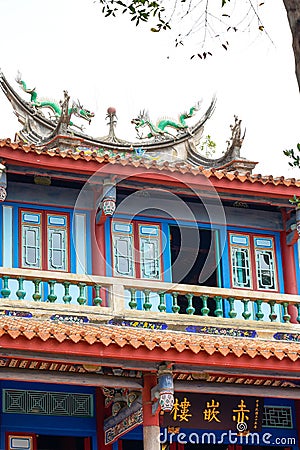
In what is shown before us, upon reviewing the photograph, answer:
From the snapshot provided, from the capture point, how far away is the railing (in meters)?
13.9

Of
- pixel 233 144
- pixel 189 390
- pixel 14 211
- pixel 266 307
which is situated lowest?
pixel 189 390

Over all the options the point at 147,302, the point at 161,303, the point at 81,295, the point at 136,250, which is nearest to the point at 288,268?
the point at 136,250

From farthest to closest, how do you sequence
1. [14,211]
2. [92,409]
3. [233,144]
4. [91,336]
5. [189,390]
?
[233,144] → [14,211] → [92,409] → [189,390] → [91,336]

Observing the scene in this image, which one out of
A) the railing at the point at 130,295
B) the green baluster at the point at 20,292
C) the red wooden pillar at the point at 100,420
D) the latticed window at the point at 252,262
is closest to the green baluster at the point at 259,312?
the railing at the point at 130,295

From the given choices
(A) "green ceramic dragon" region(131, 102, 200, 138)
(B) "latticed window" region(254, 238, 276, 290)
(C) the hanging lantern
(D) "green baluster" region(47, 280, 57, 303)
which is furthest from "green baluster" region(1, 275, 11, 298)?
(A) "green ceramic dragon" region(131, 102, 200, 138)

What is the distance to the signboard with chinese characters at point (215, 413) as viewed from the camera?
13609 mm

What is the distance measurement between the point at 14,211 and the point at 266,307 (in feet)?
12.6

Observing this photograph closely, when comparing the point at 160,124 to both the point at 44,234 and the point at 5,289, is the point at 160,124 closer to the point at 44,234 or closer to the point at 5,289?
the point at 44,234

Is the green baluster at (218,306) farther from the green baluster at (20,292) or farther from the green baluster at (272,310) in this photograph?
the green baluster at (20,292)

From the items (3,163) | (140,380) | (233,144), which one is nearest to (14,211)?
(3,163)

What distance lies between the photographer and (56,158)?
1460cm

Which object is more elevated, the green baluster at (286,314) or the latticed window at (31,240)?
the latticed window at (31,240)

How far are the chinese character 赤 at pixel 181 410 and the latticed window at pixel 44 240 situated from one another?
257 centimetres

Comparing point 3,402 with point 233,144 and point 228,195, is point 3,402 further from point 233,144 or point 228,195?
point 233,144
